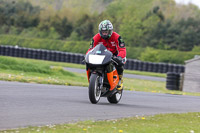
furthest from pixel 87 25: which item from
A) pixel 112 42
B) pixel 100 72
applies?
pixel 100 72

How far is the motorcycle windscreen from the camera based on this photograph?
31.1 ft

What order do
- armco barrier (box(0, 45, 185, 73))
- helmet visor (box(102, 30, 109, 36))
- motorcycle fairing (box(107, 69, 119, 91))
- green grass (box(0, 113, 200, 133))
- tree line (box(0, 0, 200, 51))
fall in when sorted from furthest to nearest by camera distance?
1. tree line (box(0, 0, 200, 51))
2. armco barrier (box(0, 45, 185, 73))
3. helmet visor (box(102, 30, 109, 36))
4. motorcycle fairing (box(107, 69, 119, 91))
5. green grass (box(0, 113, 200, 133))

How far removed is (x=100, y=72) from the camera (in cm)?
961

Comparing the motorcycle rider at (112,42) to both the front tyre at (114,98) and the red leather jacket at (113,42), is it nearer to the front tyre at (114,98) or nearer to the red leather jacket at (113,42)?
the red leather jacket at (113,42)

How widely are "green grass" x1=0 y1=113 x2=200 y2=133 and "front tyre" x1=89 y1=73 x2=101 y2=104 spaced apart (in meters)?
1.26

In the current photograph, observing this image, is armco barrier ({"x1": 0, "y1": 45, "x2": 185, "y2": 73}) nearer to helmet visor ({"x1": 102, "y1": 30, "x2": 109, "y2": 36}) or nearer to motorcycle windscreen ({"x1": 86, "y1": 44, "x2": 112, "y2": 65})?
helmet visor ({"x1": 102, "y1": 30, "x2": 109, "y2": 36})

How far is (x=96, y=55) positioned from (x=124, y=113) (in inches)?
58.5

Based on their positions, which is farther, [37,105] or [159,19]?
[159,19]

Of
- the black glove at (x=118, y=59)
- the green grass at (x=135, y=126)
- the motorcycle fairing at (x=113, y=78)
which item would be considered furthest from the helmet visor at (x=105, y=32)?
the green grass at (x=135, y=126)

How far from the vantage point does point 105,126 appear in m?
6.99

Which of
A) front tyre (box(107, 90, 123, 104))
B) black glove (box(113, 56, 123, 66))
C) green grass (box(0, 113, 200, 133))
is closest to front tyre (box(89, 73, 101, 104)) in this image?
black glove (box(113, 56, 123, 66))

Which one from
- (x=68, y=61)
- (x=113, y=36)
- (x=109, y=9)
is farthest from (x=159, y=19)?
(x=113, y=36)

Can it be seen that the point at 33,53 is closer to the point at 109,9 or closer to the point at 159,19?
the point at 159,19

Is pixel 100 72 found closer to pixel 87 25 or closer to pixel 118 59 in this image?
pixel 118 59
